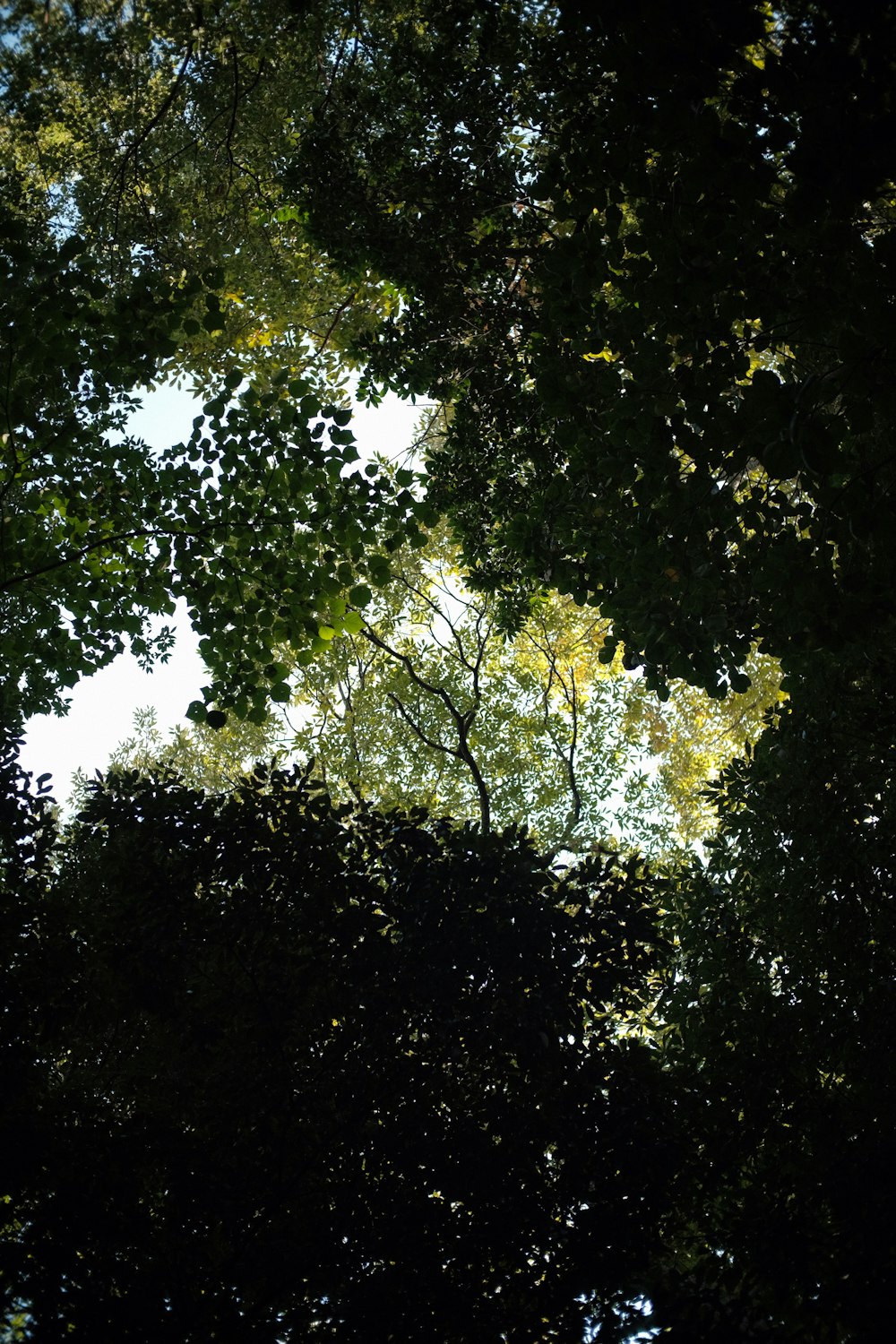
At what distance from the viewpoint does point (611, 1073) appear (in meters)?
6.57

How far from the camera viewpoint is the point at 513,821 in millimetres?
7664

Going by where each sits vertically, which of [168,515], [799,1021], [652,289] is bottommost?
[799,1021]

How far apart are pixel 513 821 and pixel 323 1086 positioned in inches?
101

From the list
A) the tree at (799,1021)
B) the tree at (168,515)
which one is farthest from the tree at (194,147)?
the tree at (799,1021)

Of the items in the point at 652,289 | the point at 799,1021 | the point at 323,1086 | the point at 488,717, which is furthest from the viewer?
the point at 488,717

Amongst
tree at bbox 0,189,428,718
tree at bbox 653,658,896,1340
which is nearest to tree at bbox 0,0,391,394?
tree at bbox 0,189,428,718

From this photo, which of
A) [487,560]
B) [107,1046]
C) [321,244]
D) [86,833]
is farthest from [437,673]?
[107,1046]

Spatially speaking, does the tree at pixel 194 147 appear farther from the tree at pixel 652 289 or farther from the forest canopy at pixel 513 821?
the tree at pixel 652 289

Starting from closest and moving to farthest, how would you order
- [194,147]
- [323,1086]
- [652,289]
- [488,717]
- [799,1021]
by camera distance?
[652,289] → [323,1086] → [799,1021] → [194,147] → [488,717]

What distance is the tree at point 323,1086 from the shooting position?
5559 millimetres

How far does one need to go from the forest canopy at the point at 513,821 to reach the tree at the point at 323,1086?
0.03 m

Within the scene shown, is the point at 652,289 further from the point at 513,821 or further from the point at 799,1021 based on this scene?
the point at 799,1021

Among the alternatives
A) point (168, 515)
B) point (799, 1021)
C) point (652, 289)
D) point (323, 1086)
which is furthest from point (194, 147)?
point (799, 1021)

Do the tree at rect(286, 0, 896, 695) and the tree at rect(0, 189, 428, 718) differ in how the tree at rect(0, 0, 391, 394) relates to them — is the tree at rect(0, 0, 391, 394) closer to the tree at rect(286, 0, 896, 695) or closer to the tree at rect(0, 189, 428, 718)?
the tree at rect(286, 0, 896, 695)
